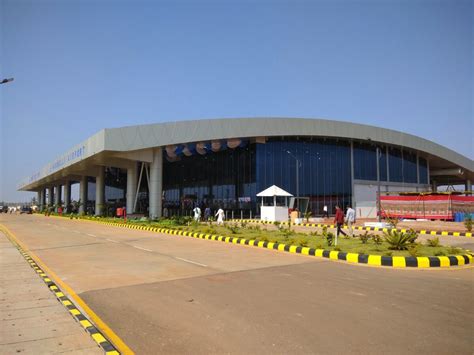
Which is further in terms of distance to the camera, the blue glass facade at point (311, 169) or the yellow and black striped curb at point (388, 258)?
the blue glass facade at point (311, 169)

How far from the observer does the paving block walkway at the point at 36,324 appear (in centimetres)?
475

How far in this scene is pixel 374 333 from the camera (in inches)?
200

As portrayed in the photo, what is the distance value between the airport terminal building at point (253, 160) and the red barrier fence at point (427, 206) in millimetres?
6041

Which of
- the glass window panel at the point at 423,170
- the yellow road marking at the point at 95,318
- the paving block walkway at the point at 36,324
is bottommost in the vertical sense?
the yellow road marking at the point at 95,318

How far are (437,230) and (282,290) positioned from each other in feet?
62.8

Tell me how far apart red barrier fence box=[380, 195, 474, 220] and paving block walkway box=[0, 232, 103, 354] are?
2886cm

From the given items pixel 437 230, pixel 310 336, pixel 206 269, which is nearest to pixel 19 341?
pixel 310 336

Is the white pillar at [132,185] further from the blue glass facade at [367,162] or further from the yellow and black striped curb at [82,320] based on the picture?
the yellow and black striped curb at [82,320]

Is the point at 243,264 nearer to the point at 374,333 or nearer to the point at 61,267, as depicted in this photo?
the point at 61,267

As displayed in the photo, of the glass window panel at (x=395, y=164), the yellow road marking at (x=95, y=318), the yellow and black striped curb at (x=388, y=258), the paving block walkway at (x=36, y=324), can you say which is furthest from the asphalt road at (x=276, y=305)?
the glass window panel at (x=395, y=164)

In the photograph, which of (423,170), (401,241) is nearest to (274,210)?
(401,241)

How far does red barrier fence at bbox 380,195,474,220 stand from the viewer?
2959cm

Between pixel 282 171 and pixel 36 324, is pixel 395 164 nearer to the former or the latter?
pixel 282 171

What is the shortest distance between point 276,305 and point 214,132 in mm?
32455
